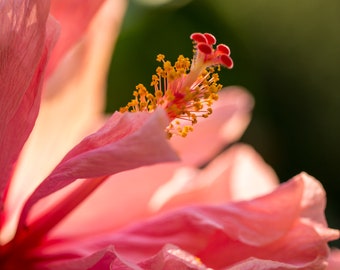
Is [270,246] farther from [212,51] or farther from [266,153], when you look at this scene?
[266,153]

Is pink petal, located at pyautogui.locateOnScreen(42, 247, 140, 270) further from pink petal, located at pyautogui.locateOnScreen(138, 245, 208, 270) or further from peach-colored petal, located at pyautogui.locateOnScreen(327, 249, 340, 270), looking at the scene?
peach-colored petal, located at pyautogui.locateOnScreen(327, 249, 340, 270)

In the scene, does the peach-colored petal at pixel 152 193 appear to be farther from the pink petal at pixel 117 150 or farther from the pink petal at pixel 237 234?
the pink petal at pixel 117 150

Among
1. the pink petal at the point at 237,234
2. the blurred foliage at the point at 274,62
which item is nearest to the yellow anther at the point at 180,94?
the pink petal at the point at 237,234

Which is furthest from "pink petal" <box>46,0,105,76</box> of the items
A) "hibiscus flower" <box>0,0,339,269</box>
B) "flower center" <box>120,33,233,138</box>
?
"flower center" <box>120,33,233,138</box>

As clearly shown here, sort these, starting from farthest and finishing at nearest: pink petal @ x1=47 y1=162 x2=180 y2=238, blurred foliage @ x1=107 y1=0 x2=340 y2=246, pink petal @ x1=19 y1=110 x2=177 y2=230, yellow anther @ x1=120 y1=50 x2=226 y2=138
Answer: blurred foliage @ x1=107 y1=0 x2=340 y2=246
pink petal @ x1=47 y1=162 x2=180 y2=238
yellow anther @ x1=120 y1=50 x2=226 y2=138
pink petal @ x1=19 y1=110 x2=177 y2=230

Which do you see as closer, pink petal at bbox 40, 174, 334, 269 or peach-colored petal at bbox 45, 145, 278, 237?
pink petal at bbox 40, 174, 334, 269

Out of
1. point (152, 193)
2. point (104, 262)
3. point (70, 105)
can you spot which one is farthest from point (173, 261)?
point (70, 105)

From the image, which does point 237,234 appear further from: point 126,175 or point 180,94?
point 126,175
